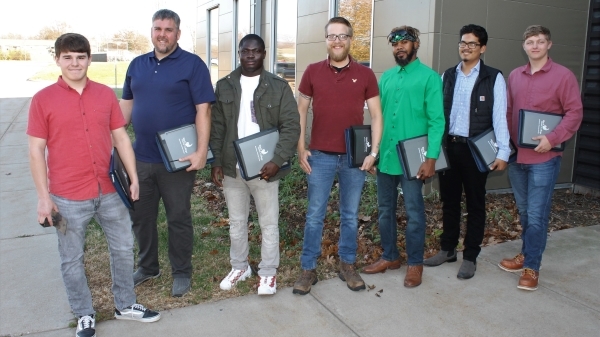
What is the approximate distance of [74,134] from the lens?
3.40 meters

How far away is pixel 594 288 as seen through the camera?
441cm

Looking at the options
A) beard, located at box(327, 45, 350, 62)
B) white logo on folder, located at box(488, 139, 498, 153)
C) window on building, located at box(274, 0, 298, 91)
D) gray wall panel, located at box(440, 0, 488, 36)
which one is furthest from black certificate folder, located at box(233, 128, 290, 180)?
window on building, located at box(274, 0, 298, 91)

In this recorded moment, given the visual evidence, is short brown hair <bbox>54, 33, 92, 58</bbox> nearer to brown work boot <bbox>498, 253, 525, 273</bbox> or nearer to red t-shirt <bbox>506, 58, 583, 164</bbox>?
red t-shirt <bbox>506, 58, 583, 164</bbox>

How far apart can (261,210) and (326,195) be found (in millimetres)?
527

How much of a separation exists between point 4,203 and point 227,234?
145 inches

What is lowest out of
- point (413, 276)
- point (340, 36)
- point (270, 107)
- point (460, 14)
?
point (413, 276)

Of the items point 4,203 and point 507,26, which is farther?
point 4,203

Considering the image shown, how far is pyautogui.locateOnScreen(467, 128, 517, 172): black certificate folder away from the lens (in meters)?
4.28

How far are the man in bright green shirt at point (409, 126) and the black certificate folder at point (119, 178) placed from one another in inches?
78.6

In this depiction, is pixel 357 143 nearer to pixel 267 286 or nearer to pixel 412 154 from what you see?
pixel 412 154

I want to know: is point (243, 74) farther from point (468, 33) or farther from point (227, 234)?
point (227, 234)

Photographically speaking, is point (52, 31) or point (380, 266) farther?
point (52, 31)

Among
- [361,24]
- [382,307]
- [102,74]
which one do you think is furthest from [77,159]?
[102,74]

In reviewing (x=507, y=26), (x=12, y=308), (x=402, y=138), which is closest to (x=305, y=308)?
(x=402, y=138)
